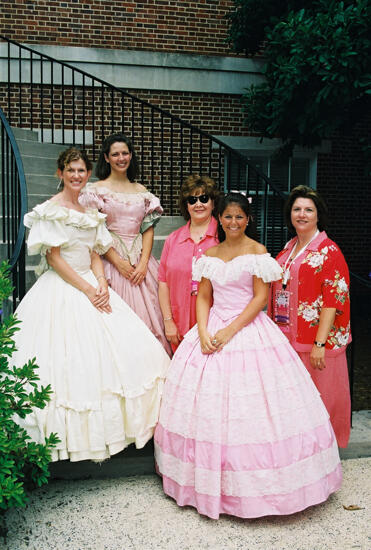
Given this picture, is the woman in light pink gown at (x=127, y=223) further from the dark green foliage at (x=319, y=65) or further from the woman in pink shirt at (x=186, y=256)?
the dark green foliage at (x=319, y=65)

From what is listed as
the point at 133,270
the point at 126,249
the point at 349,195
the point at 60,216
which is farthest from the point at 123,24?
the point at 60,216

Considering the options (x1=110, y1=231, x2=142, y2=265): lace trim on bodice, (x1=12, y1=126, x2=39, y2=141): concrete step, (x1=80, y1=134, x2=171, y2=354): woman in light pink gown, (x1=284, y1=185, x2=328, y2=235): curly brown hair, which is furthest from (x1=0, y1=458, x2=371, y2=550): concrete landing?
(x1=12, y1=126, x2=39, y2=141): concrete step

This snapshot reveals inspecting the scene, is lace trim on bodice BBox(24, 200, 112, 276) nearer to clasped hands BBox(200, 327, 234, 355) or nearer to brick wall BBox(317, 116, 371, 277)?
clasped hands BBox(200, 327, 234, 355)

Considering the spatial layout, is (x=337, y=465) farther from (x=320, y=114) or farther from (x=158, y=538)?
(x=320, y=114)

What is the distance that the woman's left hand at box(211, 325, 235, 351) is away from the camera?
300 cm

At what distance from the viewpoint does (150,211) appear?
157 inches

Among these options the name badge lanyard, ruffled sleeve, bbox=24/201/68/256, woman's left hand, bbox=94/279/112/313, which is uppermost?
ruffled sleeve, bbox=24/201/68/256

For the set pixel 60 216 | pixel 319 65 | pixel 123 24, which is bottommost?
pixel 60 216

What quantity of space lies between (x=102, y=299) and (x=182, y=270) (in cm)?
62

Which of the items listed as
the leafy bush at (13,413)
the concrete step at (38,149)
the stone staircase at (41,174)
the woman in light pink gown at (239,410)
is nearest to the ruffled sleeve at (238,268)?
the woman in light pink gown at (239,410)

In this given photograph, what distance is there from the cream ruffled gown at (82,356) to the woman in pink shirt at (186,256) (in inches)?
13.3

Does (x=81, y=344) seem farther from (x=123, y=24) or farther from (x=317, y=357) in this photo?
(x=123, y=24)

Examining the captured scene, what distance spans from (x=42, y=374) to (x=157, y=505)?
3.23 ft

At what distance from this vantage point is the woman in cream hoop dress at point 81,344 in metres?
2.95
